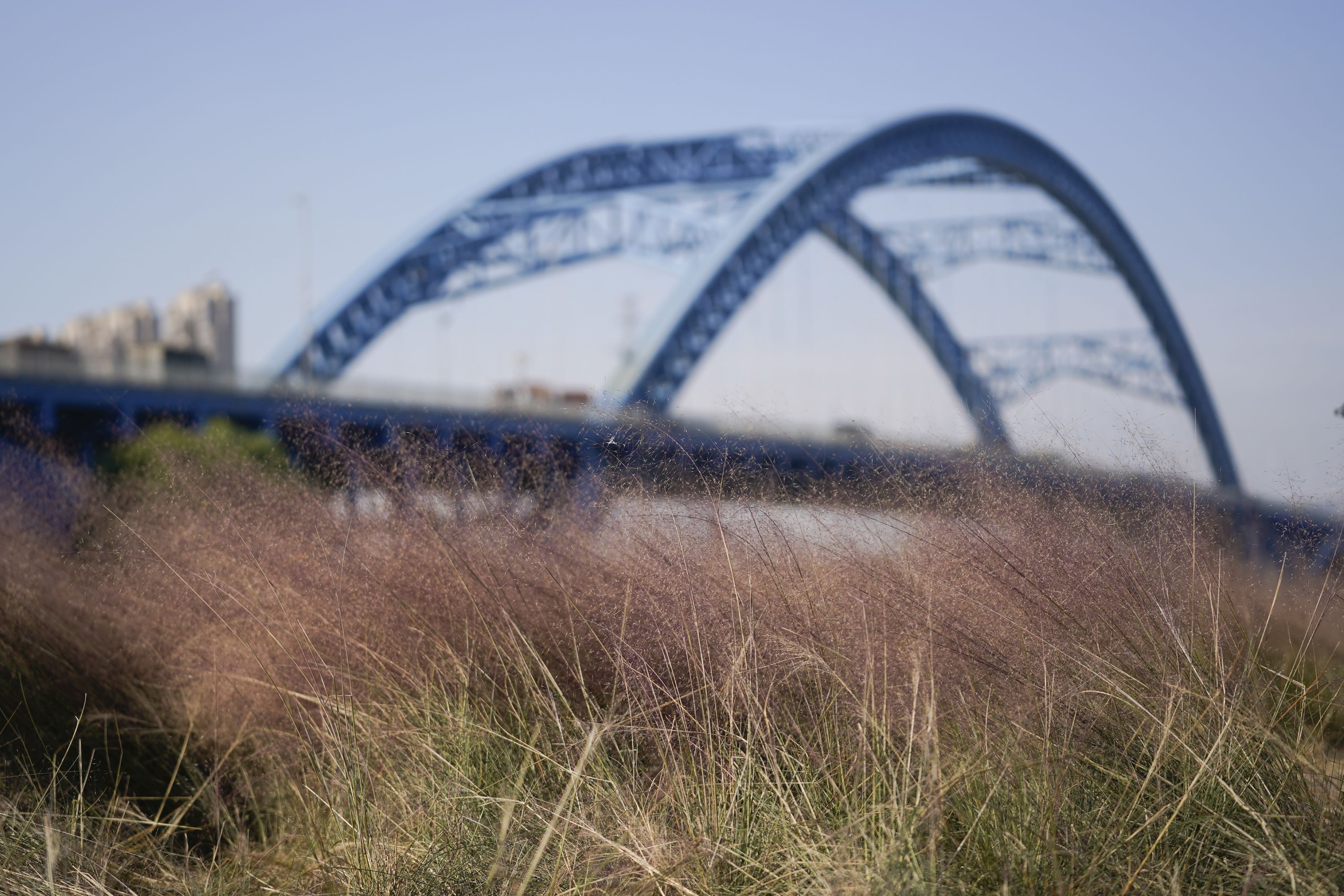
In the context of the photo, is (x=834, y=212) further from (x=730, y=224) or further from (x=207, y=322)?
(x=207, y=322)

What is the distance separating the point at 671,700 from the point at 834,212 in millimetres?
26391

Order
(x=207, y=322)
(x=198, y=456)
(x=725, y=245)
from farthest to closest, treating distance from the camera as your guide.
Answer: (x=207, y=322), (x=725, y=245), (x=198, y=456)

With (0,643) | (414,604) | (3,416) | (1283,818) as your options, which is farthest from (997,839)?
(3,416)

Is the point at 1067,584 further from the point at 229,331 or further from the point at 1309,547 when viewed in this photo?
the point at 229,331

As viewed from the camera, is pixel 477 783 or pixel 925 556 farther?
pixel 477 783

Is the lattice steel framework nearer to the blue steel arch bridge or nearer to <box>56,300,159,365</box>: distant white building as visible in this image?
the blue steel arch bridge

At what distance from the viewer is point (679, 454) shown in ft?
8.83

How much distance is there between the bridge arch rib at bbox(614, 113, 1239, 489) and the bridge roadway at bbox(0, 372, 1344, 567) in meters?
16.2

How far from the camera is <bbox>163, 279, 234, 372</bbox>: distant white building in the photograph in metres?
62.4

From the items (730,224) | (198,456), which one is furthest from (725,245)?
(198,456)

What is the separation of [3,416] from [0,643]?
43.0 inches

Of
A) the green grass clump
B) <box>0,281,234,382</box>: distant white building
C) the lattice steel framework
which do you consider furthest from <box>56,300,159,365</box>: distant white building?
the green grass clump

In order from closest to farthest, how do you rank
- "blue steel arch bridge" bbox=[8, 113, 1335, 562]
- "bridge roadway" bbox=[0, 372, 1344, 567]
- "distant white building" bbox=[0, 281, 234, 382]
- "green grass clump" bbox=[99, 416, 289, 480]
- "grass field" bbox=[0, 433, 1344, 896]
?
"grass field" bbox=[0, 433, 1344, 896]
"bridge roadway" bbox=[0, 372, 1344, 567]
"green grass clump" bbox=[99, 416, 289, 480]
"blue steel arch bridge" bbox=[8, 113, 1335, 562]
"distant white building" bbox=[0, 281, 234, 382]

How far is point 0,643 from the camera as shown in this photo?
359 cm
